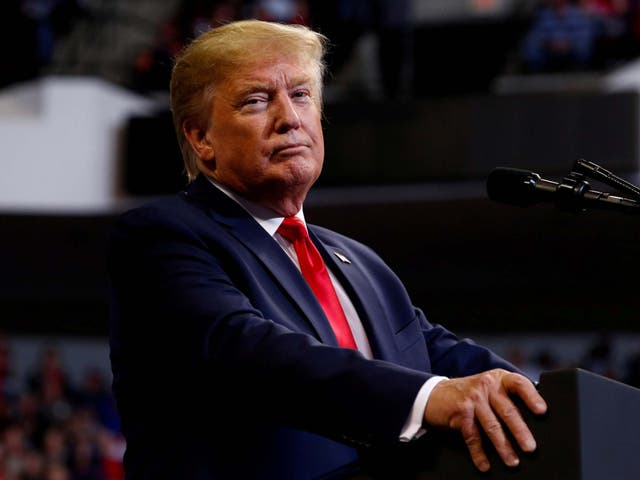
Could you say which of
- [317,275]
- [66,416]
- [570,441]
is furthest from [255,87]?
[66,416]

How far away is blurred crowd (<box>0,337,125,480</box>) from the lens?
26.0 ft

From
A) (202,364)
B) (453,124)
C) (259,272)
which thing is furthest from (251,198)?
(453,124)

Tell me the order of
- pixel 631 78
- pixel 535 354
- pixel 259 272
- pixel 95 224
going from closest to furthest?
pixel 259 272
pixel 631 78
pixel 95 224
pixel 535 354

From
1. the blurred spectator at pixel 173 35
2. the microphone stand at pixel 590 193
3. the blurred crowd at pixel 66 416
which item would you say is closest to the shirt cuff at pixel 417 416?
the microphone stand at pixel 590 193

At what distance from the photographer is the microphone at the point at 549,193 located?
5.45ft

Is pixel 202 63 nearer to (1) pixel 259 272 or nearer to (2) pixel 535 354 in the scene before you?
(1) pixel 259 272

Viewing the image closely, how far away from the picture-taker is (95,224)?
9.77m

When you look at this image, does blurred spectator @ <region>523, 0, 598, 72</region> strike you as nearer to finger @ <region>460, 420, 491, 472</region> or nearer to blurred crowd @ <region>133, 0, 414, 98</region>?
blurred crowd @ <region>133, 0, 414, 98</region>

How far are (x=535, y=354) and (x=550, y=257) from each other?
986 millimetres

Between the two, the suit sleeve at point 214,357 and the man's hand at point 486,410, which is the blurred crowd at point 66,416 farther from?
the man's hand at point 486,410

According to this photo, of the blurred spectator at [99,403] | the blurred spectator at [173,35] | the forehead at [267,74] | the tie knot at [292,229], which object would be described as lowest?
the blurred spectator at [99,403]

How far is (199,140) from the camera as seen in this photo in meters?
1.96

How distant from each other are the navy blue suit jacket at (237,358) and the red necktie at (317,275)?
0.04m

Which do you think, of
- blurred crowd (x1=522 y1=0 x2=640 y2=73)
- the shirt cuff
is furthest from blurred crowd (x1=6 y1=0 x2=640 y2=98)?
the shirt cuff
